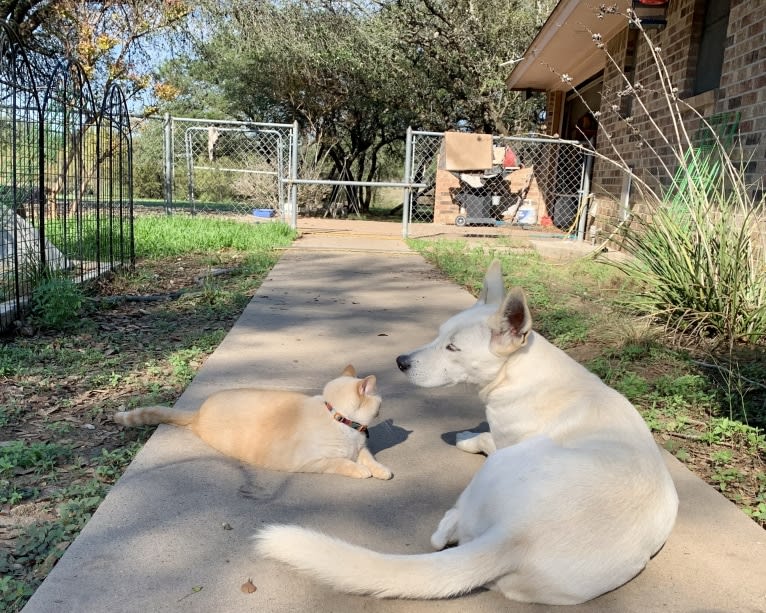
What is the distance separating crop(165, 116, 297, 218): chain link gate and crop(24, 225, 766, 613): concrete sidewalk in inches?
357

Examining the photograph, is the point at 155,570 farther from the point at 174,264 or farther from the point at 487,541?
the point at 174,264

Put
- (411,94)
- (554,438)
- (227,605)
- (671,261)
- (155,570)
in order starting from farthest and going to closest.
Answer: (411,94), (671,261), (554,438), (155,570), (227,605)

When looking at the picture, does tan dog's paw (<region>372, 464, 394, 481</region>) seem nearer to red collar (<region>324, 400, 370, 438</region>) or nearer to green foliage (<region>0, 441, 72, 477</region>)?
red collar (<region>324, 400, 370, 438</region>)

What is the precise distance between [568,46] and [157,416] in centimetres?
1125

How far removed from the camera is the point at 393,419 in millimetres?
3512

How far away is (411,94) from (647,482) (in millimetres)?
19514

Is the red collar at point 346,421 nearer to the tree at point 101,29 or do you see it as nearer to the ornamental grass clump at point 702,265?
the ornamental grass clump at point 702,265

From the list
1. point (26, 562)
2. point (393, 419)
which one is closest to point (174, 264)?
point (393, 419)

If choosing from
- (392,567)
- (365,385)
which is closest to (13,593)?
(392,567)

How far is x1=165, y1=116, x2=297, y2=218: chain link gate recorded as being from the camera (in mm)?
12852

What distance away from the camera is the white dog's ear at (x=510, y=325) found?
2.51 m

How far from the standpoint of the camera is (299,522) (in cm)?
239

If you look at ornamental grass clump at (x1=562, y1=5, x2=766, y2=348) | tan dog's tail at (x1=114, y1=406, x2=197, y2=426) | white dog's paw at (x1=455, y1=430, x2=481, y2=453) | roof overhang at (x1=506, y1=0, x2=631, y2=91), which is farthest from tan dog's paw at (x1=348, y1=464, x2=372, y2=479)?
roof overhang at (x1=506, y1=0, x2=631, y2=91)

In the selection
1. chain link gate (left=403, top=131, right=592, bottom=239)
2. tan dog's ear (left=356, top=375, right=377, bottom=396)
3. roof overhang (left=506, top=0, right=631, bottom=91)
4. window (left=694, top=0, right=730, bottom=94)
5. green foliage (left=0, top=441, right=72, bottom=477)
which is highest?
roof overhang (left=506, top=0, right=631, bottom=91)
